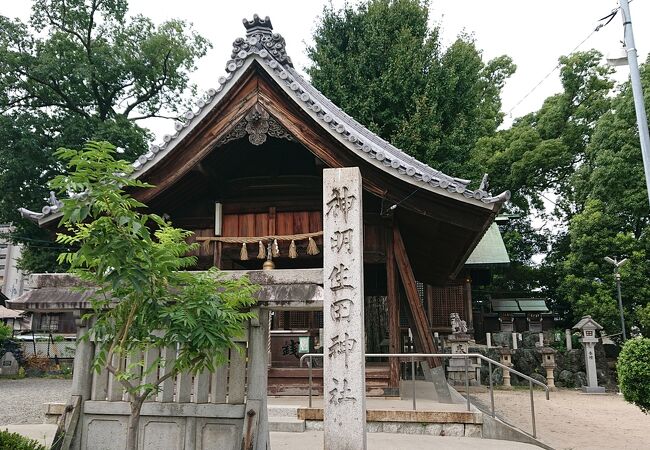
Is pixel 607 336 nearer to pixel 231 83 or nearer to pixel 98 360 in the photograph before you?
pixel 231 83

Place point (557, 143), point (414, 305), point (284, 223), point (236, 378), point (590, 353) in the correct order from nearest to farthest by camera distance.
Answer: point (236, 378), point (414, 305), point (284, 223), point (590, 353), point (557, 143)

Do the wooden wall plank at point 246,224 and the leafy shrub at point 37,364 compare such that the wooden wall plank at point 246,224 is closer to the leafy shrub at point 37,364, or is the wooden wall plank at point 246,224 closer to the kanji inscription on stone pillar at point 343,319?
the kanji inscription on stone pillar at point 343,319

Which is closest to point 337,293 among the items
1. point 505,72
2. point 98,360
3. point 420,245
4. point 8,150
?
point 98,360

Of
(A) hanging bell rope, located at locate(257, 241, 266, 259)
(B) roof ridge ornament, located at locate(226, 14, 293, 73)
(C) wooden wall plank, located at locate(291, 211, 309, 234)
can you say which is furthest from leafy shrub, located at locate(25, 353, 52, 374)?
(B) roof ridge ornament, located at locate(226, 14, 293, 73)

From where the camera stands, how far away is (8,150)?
22344mm

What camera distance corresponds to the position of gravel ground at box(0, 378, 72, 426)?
10.9m

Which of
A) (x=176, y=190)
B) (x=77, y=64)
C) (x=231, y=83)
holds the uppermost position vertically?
(x=77, y=64)

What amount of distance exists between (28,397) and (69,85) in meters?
16.2

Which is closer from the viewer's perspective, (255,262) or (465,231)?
(465,231)

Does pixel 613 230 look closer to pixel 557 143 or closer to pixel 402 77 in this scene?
pixel 557 143

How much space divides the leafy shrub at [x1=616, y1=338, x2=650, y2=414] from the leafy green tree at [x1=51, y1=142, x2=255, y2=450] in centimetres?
616

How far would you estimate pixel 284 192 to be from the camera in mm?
10734

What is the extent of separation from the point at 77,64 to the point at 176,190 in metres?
18.5

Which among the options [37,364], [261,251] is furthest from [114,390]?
[37,364]
